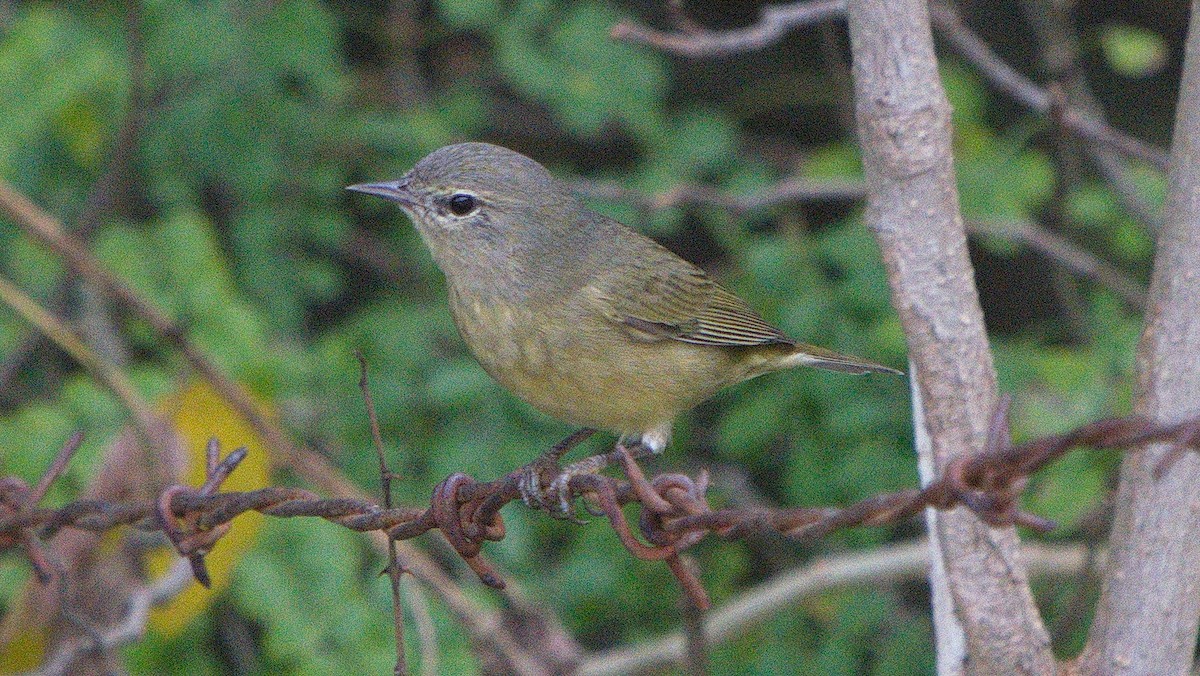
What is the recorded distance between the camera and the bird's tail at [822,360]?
4035 millimetres

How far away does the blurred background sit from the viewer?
448cm

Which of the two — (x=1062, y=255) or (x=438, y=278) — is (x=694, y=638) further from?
(x=438, y=278)

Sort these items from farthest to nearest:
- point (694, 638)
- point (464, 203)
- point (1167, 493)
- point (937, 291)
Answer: point (464, 203) → point (694, 638) → point (937, 291) → point (1167, 493)

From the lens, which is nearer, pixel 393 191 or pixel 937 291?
pixel 937 291

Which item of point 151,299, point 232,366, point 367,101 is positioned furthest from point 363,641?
point 367,101

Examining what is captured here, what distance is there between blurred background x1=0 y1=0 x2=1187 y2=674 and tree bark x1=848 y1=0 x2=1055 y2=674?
4.63ft

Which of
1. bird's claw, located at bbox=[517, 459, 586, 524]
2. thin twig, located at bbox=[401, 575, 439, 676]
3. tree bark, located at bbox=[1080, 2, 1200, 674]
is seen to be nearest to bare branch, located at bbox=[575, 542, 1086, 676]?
thin twig, located at bbox=[401, 575, 439, 676]

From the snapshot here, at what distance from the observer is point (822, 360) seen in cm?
A: 408

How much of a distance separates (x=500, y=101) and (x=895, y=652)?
3061mm

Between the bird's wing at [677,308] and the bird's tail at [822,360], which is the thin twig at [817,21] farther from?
the bird's tail at [822,360]

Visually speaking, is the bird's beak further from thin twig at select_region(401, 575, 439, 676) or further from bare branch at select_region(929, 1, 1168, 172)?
bare branch at select_region(929, 1, 1168, 172)

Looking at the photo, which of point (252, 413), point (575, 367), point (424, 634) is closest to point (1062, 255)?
point (575, 367)

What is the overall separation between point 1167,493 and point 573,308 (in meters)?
1.67

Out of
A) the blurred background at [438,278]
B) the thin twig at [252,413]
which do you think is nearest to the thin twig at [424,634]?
the blurred background at [438,278]
